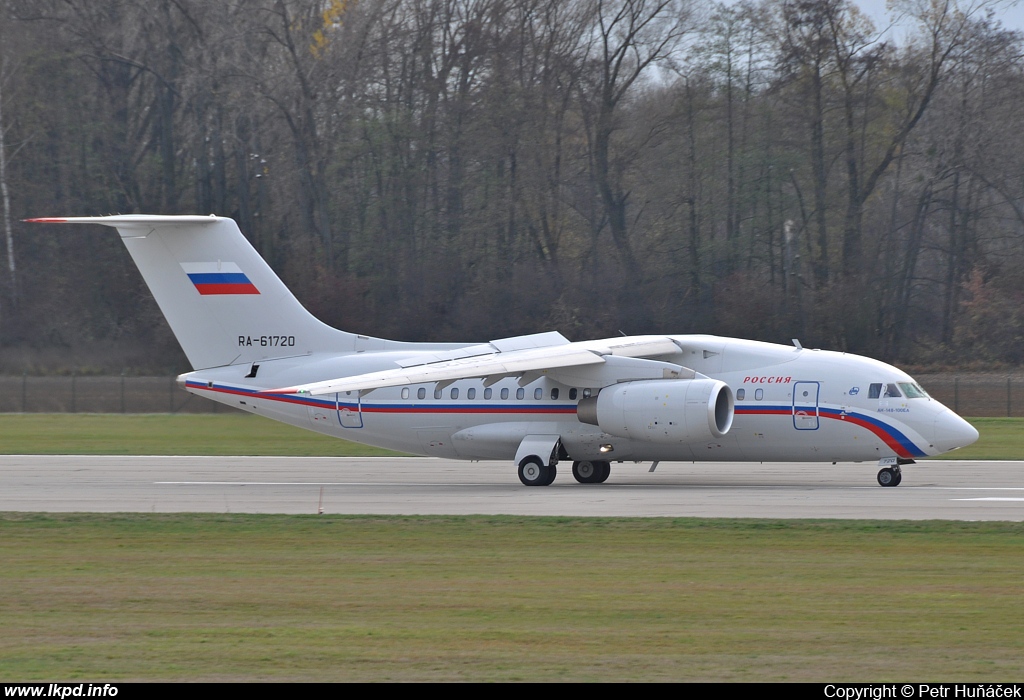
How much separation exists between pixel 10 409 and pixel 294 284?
12270mm

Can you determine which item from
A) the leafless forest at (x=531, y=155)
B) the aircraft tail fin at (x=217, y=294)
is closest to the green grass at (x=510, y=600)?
the aircraft tail fin at (x=217, y=294)

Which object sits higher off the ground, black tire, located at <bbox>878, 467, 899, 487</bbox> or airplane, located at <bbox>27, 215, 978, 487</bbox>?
airplane, located at <bbox>27, 215, 978, 487</bbox>

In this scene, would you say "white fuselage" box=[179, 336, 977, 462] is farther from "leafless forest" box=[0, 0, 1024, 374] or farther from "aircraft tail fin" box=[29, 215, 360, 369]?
"leafless forest" box=[0, 0, 1024, 374]

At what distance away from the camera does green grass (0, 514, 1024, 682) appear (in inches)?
350

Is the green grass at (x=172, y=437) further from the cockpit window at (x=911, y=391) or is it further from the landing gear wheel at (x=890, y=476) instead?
the cockpit window at (x=911, y=391)

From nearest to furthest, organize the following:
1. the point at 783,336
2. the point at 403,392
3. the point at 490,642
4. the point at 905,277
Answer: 1. the point at 490,642
2. the point at 403,392
3. the point at 783,336
4. the point at 905,277

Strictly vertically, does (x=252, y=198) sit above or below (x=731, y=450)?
above

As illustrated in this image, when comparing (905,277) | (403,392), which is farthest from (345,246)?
(403,392)

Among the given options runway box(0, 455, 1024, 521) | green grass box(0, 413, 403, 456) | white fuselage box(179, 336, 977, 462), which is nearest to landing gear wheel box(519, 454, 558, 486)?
runway box(0, 455, 1024, 521)

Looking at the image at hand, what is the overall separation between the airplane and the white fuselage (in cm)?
3

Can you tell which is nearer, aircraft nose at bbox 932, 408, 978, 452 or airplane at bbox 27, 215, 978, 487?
aircraft nose at bbox 932, 408, 978, 452

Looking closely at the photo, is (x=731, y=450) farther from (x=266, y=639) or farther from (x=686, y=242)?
(x=686, y=242)

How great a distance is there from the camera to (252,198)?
54.3m

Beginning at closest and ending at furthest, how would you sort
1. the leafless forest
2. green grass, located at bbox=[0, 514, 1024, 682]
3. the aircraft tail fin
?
green grass, located at bbox=[0, 514, 1024, 682] → the aircraft tail fin → the leafless forest
